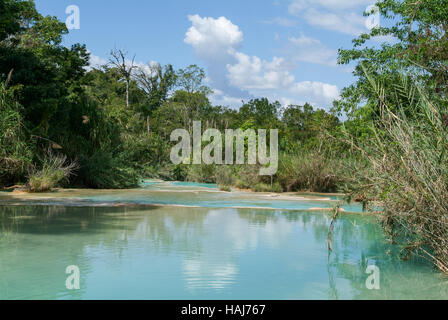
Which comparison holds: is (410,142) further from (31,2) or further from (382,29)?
(31,2)

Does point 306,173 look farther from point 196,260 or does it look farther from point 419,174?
point 419,174

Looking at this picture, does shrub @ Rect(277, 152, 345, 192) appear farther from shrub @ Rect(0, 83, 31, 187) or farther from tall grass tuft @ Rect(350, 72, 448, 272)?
tall grass tuft @ Rect(350, 72, 448, 272)

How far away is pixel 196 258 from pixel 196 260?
0.11 m

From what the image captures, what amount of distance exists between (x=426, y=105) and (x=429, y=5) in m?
10.0

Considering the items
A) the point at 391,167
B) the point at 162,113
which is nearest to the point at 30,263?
the point at 391,167

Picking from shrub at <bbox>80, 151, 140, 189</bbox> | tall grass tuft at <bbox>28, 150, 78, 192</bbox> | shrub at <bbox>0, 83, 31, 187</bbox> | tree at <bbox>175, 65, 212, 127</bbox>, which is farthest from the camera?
tree at <bbox>175, 65, 212, 127</bbox>

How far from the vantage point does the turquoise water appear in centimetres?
428

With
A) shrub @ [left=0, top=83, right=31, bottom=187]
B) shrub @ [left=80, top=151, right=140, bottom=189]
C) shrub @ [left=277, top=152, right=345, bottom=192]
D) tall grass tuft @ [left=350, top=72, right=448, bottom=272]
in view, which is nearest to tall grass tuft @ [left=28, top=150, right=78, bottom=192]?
shrub @ [left=0, top=83, right=31, bottom=187]

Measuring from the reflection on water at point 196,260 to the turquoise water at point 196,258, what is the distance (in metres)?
0.01

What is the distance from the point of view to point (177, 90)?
150 feet

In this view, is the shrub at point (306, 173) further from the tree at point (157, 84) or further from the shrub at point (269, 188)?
the tree at point (157, 84)

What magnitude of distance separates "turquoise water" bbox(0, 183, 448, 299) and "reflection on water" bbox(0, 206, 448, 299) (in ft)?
0.04

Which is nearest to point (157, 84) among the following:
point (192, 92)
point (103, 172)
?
point (192, 92)

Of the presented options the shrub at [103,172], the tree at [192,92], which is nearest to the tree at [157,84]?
the tree at [192,92]
